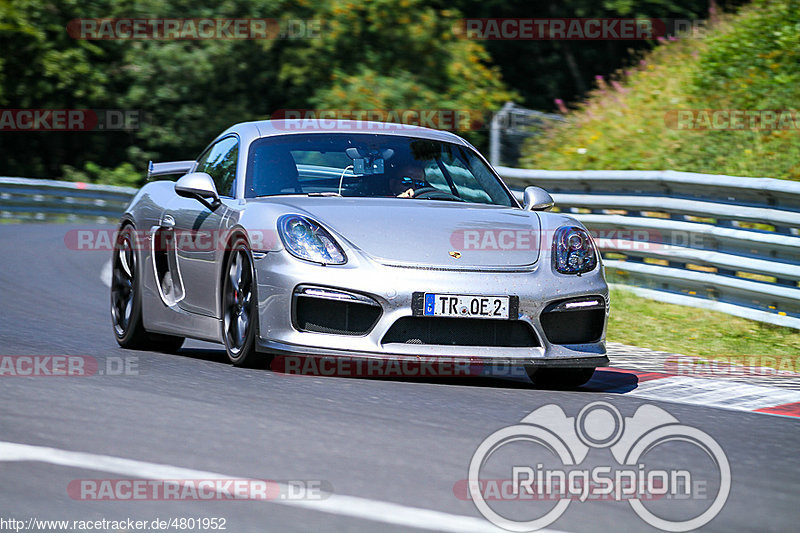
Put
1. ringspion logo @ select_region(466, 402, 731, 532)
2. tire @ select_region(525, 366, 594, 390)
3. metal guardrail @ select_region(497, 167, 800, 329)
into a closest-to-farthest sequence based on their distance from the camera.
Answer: ringspion logo @ select_region(466, 402, 731, 532) < tire @ select_region(525, 366, 594, 390) < metal guardrail @ select_region(497, 167, 800, 329)

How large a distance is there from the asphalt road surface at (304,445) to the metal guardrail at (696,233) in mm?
3250

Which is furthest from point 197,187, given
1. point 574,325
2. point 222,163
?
point 574,325

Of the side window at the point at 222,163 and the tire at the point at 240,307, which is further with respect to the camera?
the side window at the point at 222,163

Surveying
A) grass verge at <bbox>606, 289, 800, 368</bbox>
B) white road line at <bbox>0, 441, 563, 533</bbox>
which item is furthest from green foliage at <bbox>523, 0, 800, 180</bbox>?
white road line at <bbox>0, 441, 563, 533</bbox>

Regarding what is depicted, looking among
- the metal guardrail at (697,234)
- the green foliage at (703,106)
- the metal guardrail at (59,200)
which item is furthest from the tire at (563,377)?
the metal guardrail at (59,200)

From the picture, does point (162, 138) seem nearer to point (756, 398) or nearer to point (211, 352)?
point (211, 352)

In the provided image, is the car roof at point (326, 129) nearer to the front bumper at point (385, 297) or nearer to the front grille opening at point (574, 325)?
the front bumper at point (385, 297)

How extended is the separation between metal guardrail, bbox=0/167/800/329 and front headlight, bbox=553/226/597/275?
8.95 feet

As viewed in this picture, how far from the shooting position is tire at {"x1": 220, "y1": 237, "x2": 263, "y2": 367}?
273 inches

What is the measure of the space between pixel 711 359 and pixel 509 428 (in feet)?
12.0

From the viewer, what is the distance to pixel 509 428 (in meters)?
5.52

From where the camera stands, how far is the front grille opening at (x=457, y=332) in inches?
261

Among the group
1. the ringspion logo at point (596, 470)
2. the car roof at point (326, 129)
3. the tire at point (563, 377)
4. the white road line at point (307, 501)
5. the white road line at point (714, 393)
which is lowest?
the white road line at point (714, 393)

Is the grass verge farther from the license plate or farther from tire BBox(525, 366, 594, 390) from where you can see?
the license plate
